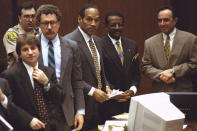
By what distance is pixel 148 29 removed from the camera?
17.3 ft

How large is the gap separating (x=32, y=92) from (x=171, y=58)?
1.78m

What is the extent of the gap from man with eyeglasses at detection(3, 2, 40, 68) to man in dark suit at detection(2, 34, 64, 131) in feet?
3.14

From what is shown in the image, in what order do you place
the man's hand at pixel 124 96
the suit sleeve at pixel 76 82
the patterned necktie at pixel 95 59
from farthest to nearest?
the man's hand at pixel 124 96, the patterned necktie at pixel 95 59, the suit sleeve at pixel 76 82

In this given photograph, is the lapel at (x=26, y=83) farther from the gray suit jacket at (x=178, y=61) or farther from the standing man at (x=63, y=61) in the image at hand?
the gray suit jacket at (x=178, y=61)

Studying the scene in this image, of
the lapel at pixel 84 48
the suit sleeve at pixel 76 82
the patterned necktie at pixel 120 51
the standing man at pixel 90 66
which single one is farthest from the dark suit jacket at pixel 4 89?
the patterned necktie at pixel 120 51

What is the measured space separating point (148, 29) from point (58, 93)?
3006 mm

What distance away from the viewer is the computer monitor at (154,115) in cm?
192

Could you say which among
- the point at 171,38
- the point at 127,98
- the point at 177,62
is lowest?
the point at 127,98

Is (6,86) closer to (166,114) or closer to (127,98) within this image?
(166,114)

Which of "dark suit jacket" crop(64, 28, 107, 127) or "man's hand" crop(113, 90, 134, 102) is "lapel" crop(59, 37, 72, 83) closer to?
"dark suit jacket" crop(64, 28, 107, 127)

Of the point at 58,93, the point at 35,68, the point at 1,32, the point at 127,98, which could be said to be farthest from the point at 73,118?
the point at 1,32

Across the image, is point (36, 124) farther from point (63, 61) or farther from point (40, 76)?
point (63, 61)

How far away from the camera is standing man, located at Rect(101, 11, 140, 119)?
3.55 meters

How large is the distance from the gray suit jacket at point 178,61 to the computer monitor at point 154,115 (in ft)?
4.78
